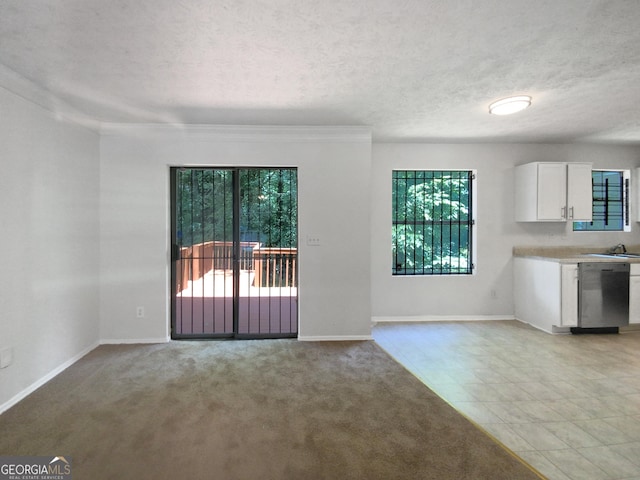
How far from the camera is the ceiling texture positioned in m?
1.93

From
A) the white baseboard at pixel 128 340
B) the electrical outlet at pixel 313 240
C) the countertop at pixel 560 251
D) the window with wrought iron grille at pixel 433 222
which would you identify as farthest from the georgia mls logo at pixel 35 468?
the countertop at pixel 560 251

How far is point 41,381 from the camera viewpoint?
120 inches

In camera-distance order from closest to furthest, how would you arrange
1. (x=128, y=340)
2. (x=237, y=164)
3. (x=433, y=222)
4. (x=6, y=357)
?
1. (x=6, y=357)
2. (x=128, y=340)
3. (x=237, y=164)
4. (x=433, y=222)

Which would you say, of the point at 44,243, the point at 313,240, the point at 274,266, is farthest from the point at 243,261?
the point at 44,243

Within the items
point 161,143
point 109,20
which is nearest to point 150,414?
point 109,20

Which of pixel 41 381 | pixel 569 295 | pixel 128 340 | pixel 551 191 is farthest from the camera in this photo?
pixel 551 191

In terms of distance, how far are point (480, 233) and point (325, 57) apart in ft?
12.3

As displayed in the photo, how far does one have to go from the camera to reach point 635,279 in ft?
14.8

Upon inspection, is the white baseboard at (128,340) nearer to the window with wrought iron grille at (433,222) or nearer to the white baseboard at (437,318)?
the white baseboard at (437,318)

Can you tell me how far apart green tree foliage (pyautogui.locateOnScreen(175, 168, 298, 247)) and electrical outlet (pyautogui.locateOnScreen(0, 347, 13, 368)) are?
1923mm

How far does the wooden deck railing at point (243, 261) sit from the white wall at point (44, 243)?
978 mm

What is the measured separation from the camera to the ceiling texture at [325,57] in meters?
1.93

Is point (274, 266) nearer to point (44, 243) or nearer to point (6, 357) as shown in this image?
point (44, 243)

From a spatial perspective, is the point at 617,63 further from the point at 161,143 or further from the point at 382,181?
the point at 161,143
